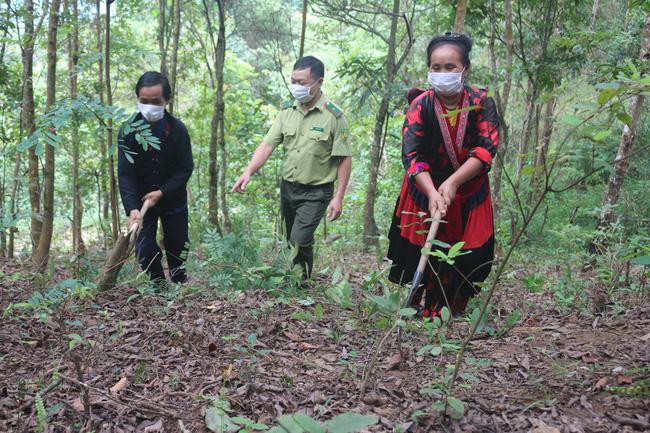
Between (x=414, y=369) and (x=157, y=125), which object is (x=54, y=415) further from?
(x=157, y=125)

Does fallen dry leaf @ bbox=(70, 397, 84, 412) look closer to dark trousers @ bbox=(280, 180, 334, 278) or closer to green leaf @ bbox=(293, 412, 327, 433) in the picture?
green leaf @ bbox=(293, 412, 327, 433)

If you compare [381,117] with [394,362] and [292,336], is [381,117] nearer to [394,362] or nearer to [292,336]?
[292,336]

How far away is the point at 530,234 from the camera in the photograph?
33.2 feet

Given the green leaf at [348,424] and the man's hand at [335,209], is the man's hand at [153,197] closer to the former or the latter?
the man's hand at [335,209]

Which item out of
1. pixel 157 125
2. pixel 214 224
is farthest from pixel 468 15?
pixel 157 125

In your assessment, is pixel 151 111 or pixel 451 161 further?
pixel 151 111

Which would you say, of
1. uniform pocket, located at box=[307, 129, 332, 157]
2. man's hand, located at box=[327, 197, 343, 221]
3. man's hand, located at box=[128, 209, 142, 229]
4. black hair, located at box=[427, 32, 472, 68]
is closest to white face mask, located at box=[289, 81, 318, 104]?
uniform pocket, located at box=[307, 129, 332, 157]

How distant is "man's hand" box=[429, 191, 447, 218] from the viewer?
323cm

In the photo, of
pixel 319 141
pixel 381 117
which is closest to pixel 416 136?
pixel 319 141

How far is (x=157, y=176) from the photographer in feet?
14.9

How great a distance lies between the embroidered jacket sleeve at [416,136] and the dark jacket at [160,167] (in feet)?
6.49

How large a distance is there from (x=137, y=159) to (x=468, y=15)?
599 cm

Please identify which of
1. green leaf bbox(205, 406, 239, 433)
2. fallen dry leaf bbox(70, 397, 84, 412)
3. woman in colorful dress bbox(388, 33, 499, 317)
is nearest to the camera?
green leaf bbox(205, 406, 239, 433)

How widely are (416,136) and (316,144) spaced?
137cm
